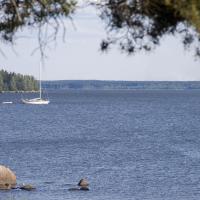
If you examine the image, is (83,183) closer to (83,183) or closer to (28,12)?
(83,183)

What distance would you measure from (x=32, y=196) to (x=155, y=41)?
27154 millimetres

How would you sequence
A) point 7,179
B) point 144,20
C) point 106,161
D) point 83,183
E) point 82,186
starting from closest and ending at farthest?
point 144,20, point 82,186, point 83,183, point 7,179, point 106,161

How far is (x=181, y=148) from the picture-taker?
57.9 m

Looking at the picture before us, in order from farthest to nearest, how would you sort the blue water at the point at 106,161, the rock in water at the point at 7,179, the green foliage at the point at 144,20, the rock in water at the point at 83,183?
the rock in water at the point at 7,179, the rock in water at the point at 83,183, the blue water at the point at 106,161, the green foliage at the point at 144,20

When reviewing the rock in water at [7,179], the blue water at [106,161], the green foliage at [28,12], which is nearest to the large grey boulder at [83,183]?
the blue water at [106,161]

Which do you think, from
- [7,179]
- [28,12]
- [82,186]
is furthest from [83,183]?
[28,12]

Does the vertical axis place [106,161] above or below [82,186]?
below

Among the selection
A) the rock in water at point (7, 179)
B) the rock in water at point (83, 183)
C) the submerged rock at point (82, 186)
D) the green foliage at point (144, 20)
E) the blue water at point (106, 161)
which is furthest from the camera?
the rock in water at point (7, 179)

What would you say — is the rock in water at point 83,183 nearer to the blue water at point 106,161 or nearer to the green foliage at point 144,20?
the blue water at point 106,161

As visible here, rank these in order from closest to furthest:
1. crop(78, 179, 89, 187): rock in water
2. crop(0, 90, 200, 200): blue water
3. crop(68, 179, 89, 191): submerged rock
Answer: crop(0, 90, 200, 200): blue water → crop(68, 179, 89, 191): submerged rock → crop(78, 179, 89, 187): rock in water

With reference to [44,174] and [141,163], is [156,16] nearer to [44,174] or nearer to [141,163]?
[44,174]

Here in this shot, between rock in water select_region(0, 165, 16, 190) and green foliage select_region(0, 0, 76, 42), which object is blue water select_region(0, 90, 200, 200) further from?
green foliage select_region(0, 0, 76, 42)

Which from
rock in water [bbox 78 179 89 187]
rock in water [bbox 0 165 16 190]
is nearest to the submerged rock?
rock in water [bbox 78 179 89 187]

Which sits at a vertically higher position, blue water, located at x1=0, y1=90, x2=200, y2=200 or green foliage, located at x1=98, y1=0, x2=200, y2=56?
green foliage, located at x1=98, y1=0, x2=200, y2=56
